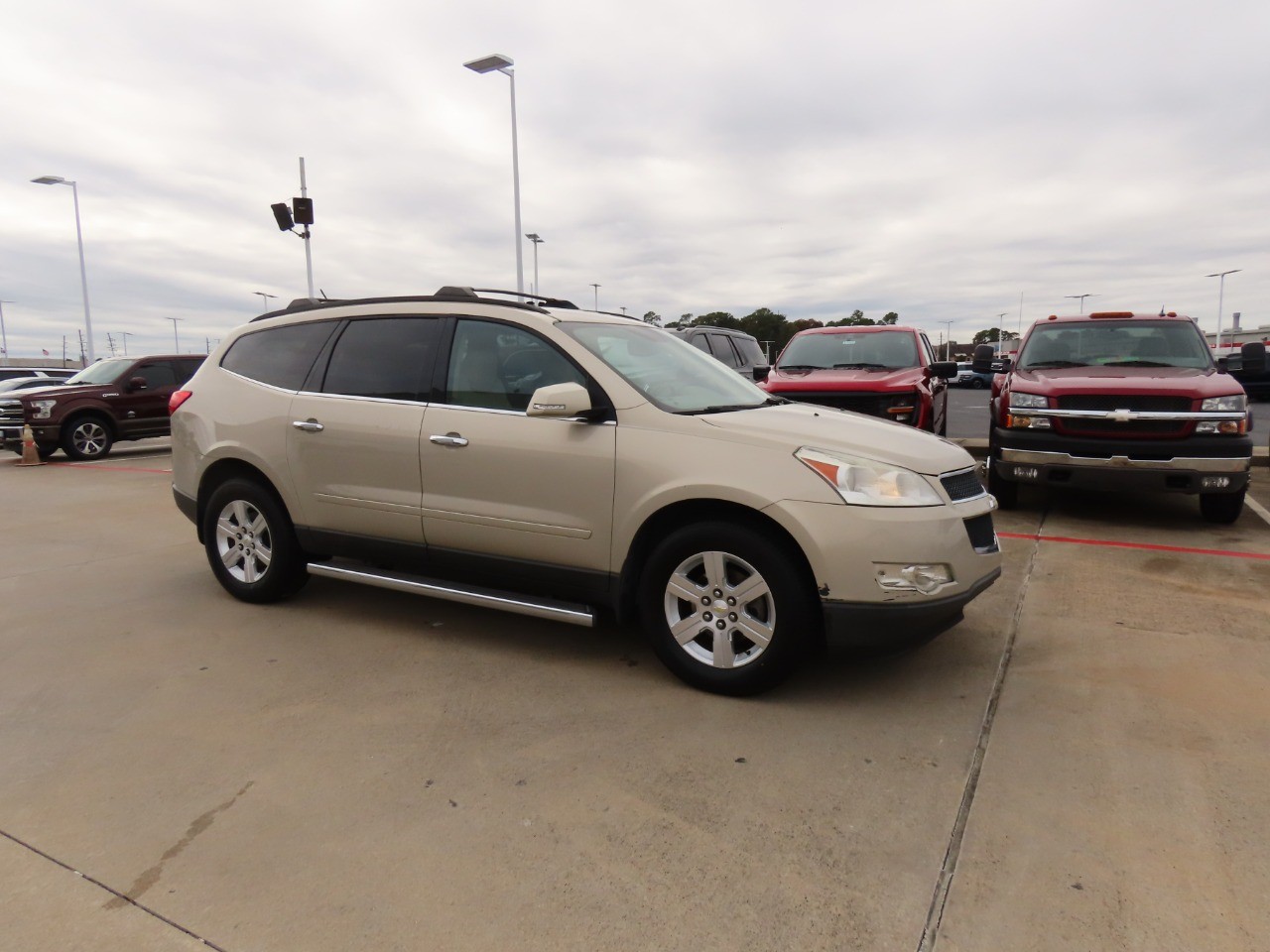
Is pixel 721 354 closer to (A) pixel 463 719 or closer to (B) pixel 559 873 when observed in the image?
(A) pixel 463 719

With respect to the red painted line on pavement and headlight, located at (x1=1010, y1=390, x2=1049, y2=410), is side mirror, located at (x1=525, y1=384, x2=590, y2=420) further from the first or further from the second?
headlight, located at (x1=1010, y1=390, x2=1049, y2=410)

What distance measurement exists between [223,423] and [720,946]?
4.15 m

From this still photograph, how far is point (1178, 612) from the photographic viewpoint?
4.57 metres

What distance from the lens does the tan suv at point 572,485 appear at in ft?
10.9

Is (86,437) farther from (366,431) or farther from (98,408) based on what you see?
(366,431)

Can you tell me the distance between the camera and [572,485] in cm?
376

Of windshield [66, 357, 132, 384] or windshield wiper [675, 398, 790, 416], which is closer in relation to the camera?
windshield wiper [675, 398, 790, 416]

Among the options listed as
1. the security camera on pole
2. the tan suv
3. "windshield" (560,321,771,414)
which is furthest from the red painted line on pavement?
the security camera on pole

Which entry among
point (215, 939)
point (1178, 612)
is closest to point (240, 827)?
point (215, 939)

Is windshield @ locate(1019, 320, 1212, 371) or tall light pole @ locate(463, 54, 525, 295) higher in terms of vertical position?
tall light pole @ locate(463, 54, 525, 295)

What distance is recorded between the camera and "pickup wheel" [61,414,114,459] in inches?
525

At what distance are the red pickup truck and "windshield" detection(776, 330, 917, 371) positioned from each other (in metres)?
1.45

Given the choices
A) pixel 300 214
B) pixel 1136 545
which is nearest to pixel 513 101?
pixel 300 214

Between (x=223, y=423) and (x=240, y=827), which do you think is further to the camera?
(x=223, y=423)
